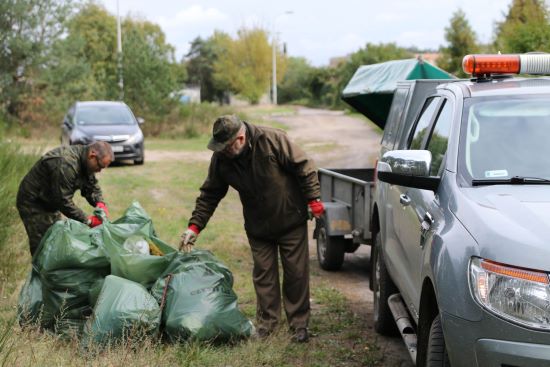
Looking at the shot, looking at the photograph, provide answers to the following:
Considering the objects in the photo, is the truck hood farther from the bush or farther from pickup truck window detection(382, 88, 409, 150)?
the bush

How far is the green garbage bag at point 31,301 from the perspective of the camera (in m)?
5.36

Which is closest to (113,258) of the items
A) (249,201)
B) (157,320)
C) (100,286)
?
(100,286)

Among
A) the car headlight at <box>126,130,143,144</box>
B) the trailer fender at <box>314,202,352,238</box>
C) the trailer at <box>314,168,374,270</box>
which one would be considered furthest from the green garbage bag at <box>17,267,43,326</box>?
the car headlight at <box>126,130,143,144</box>

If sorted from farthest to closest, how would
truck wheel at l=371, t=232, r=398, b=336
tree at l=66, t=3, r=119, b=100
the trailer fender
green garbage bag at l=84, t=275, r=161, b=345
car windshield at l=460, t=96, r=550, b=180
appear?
tree at l=66, t=3, r=119, b=100, the trailer fender, truck wheel at l=371, t=232, r=398, b=336, green garbage bag at l=84, t=275, r=161, b=345, car windshield at l=460, t=96, r=550, b=180

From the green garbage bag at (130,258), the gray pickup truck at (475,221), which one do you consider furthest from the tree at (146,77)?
the gray pickup truck at (475,221)

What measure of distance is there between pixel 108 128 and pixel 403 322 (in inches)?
584

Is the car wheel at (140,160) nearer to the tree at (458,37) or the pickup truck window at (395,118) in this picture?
the pickup truck window at (395,118)

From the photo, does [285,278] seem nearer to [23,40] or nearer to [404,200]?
[404,200]

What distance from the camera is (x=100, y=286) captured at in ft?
17.8

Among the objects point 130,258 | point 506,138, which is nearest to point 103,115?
point 130,258

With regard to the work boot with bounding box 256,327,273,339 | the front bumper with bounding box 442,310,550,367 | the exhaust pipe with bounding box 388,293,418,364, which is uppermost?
the front bumper with bounding box 442,310,550,367

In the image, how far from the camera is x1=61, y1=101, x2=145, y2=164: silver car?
18078 millimetres

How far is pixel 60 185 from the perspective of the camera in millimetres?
6289

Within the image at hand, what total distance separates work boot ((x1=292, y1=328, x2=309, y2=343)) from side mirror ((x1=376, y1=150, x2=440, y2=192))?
2219mm
